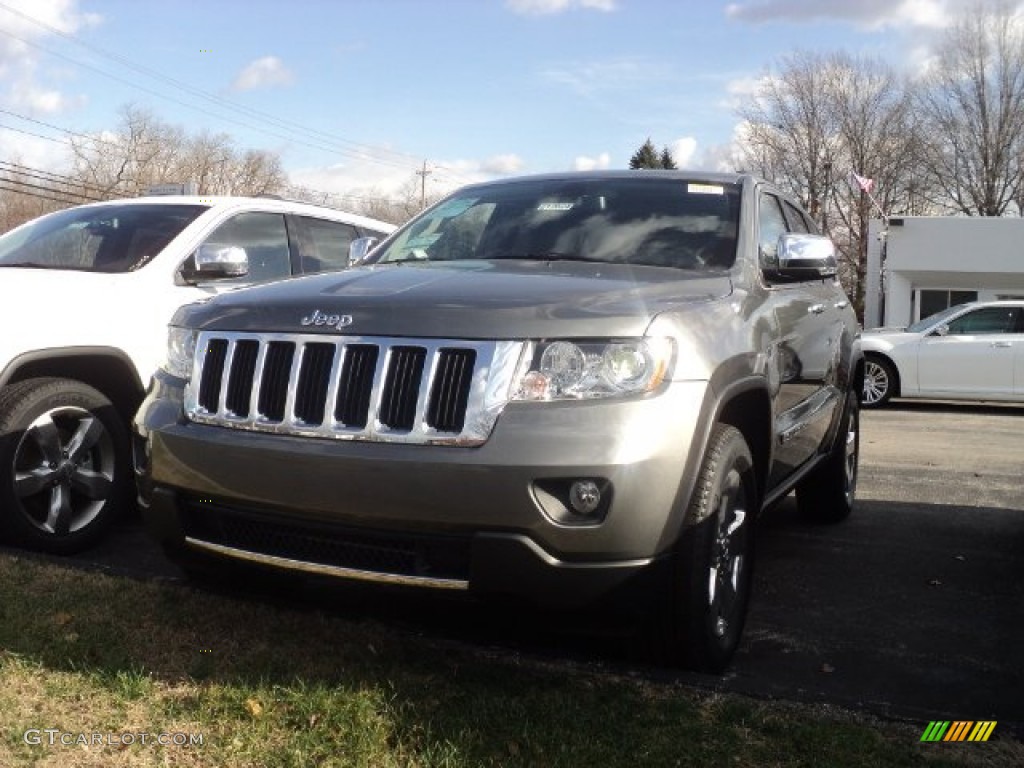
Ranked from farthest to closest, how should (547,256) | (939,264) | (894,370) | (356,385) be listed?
(939,264) → (894,370) → (547,256) → (356,385)

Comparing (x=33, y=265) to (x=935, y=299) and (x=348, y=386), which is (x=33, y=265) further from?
(x=935, y=299)

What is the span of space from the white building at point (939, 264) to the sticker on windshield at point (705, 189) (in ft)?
73.8

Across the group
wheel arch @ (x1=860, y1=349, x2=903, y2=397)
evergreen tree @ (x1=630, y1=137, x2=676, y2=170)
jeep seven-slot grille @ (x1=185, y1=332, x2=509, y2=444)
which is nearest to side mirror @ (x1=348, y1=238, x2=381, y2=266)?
jeep seven-slot grille @ (x1=185, y1=332, x2=509, y2=444)

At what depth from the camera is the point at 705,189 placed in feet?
15.2

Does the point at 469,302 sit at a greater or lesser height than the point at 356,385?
greater

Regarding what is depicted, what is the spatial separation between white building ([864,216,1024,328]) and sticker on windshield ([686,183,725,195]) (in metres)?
22.5

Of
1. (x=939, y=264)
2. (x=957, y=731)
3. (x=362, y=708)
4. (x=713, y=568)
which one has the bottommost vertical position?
(x=362, y=708)

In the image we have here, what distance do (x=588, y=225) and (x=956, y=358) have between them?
37.7ft

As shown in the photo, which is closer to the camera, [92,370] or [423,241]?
[423,241]

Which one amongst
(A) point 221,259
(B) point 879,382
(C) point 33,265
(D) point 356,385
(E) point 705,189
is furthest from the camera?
(B) point 879,382

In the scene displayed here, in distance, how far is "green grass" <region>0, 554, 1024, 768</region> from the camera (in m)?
2.80

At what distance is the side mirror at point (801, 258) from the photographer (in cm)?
426

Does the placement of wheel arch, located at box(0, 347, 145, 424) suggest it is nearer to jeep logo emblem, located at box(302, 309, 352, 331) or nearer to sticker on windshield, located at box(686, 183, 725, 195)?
jeep logo emblem, located at box(302, 309, 352, 331)

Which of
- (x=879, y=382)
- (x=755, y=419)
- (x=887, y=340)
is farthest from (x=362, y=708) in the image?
(x=887, y=340)
